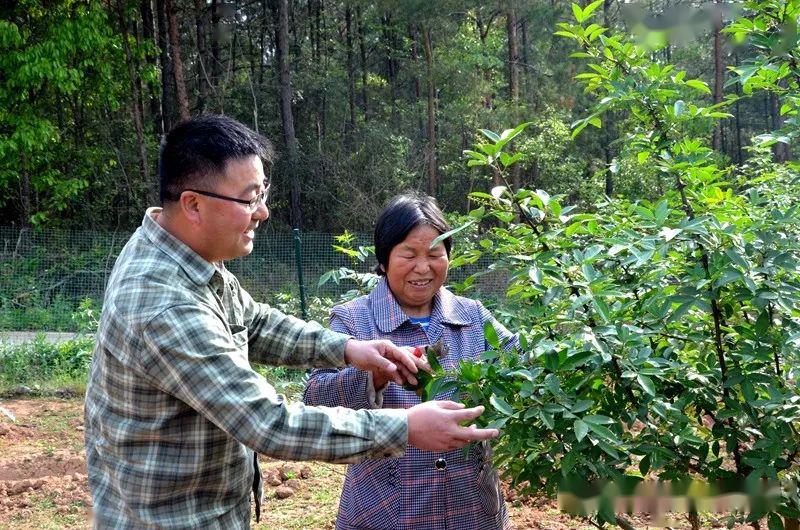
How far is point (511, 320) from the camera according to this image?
8.92 feet

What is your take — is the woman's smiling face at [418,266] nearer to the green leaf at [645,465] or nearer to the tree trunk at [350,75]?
the green leaf at [645,465]

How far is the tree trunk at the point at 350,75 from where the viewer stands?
1066 inches

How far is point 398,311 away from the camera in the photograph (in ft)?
9.21

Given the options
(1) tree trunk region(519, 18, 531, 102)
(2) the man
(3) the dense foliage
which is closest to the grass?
(2) the man

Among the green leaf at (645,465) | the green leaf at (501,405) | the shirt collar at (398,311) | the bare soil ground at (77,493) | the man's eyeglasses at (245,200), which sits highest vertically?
the man's eyeglasses at (245,200)

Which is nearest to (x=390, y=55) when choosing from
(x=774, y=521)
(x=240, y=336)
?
(x=240, y=336)

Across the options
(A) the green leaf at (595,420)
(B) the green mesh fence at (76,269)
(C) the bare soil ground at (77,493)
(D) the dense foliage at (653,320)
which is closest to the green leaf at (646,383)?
(D) the dense foliage at (653,320)

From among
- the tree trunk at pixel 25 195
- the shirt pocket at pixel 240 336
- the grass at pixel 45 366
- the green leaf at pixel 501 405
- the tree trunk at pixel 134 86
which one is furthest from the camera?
the tree trunk at pixel 134 86

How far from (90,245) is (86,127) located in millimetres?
8591

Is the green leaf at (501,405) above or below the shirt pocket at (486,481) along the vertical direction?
above

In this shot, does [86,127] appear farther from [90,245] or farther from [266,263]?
[266,263]

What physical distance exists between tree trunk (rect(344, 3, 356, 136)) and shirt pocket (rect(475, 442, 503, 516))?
76.5ft

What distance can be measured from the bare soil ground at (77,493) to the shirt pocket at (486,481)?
1408 millimetres

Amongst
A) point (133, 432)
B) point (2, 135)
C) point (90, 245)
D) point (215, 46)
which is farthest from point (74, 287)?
point (133, 432)
